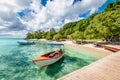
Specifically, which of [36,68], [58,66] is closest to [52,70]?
[58,66]

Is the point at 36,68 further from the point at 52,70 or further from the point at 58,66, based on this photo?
the point at 58,66

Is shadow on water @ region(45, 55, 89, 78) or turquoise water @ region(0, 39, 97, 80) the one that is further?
shadow on water @ region(45, 55, 89, 78)

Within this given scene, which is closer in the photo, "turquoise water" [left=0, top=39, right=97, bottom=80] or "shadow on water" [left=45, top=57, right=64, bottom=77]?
"turquoise water" [left=0, top=39, right=97, bottom=80]

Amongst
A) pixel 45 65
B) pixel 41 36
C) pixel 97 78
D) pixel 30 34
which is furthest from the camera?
pixel 30 34

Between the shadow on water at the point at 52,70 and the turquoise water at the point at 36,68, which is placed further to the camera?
the shadow on water at the point at 52,70

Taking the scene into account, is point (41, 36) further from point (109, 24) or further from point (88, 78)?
point (88, 78)

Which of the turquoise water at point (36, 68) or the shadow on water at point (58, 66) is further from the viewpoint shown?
the shadow on water at point (58, 66)

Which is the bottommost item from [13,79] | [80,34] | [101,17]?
[13,79]

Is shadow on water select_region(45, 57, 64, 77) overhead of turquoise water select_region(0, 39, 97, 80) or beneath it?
overhead

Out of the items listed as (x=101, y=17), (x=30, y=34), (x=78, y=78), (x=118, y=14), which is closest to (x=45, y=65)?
(x=78, y=78)

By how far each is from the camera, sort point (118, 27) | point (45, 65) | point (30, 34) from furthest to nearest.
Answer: point (30, 34) < point (118, 27) < point (45, 65)

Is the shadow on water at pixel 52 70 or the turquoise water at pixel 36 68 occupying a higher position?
the shadow on water at pixel 52 70

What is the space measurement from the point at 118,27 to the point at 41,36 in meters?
99.7

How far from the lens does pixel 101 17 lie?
38.4 meters
